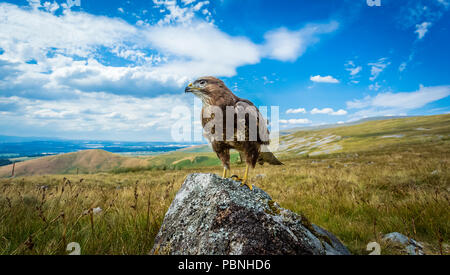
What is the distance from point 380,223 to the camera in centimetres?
434

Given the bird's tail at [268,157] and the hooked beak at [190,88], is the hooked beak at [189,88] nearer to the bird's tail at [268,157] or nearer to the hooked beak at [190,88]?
the hooked beak at [190,88]

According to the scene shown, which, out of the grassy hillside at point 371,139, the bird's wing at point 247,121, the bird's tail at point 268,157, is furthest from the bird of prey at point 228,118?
the grassy hillside at point 371,139

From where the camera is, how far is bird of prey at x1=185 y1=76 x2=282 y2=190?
3.56m

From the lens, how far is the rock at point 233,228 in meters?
2.12

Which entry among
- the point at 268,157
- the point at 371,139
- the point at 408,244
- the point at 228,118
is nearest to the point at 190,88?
the point at 228,118

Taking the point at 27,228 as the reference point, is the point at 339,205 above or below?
below

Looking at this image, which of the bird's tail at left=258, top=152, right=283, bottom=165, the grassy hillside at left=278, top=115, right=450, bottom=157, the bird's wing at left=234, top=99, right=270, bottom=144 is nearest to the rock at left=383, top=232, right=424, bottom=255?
the bird's tail at left=258, top=152, right=283, bottom=165

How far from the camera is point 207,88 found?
3.63m

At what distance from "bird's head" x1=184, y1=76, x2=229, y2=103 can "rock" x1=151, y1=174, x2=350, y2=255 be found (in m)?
1.55

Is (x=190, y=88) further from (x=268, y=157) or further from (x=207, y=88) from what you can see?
(x=268, y=157)
